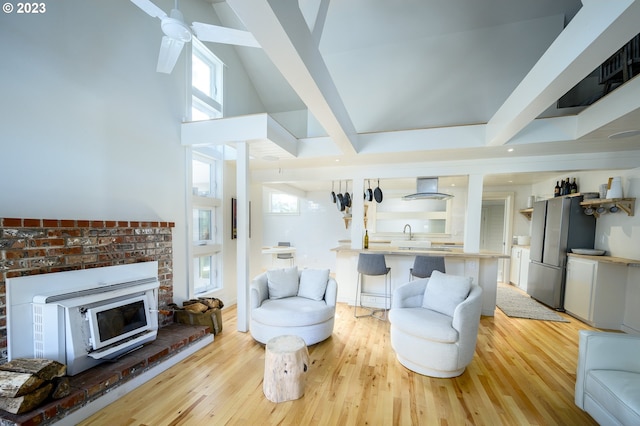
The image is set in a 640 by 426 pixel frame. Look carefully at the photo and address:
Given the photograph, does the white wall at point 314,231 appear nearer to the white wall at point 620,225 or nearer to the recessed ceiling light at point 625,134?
the white wall at point 620,225

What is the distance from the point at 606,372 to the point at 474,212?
7.93 feet

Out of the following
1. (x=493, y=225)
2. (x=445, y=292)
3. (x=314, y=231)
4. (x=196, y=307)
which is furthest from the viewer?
(x=314, y=231)

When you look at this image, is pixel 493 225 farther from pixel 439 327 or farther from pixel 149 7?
pixel 149 7

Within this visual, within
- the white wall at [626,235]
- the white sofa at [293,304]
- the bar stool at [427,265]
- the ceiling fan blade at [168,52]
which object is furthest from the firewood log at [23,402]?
the white wall at [626,235]

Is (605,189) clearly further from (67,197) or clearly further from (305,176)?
(67,197)

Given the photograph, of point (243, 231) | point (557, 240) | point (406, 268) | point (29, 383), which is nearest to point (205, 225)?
point (243, 231)

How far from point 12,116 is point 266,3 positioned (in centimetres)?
230

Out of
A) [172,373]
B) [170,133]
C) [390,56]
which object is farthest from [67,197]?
[390,56]

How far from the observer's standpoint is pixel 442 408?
1.86 meters

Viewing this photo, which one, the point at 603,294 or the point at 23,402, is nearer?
the point at 23,402

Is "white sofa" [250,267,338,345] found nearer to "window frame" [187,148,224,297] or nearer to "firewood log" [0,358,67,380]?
"window frame" [187,148,224,297]

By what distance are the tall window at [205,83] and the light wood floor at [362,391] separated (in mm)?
3337

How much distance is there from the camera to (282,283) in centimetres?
314

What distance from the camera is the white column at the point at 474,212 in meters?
3.76
